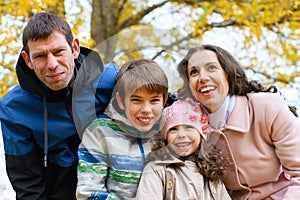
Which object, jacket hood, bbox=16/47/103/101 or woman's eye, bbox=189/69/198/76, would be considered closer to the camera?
woman's eye, bbox=189/69/198/76

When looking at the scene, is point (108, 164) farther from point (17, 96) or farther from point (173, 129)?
point (17, 96)

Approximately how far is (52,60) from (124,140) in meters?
0.57

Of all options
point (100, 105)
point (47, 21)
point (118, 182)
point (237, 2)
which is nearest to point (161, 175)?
point (118, 182)

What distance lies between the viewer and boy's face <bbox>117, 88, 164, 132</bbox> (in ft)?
8.60

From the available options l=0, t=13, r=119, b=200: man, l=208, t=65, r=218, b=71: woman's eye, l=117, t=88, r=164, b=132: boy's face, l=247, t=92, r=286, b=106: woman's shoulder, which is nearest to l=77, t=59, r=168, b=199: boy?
l=117, t=88, r=164, b=132: boy's face

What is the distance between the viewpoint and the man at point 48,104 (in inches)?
112

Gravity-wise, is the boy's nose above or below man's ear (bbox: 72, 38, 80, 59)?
below

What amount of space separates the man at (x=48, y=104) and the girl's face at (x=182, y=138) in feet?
1.31

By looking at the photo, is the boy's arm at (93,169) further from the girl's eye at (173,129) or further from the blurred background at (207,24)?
the blurred background at (207,24)

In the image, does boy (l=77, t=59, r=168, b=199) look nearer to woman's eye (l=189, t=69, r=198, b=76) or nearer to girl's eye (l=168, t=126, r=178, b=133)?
girl's eye (l=168, t=126, r=178, b=133)

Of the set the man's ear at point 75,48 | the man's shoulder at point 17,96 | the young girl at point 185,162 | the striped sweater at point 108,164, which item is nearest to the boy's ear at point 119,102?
the striped sweater at point 108,164

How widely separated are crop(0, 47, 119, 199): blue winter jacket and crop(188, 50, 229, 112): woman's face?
409 mm

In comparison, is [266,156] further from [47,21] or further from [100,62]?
[47,21]

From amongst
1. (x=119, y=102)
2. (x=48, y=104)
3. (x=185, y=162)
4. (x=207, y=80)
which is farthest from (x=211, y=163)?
(x=48, y=104)
